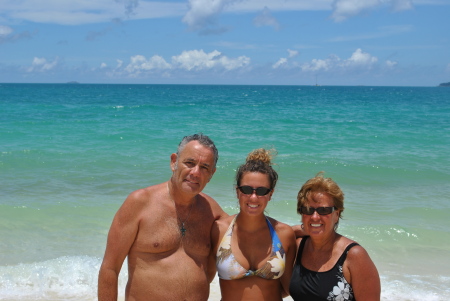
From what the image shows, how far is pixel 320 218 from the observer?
3.24m

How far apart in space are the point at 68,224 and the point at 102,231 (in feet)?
2.17

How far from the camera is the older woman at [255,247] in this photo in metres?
3.37

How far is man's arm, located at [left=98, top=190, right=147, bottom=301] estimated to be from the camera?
339cm

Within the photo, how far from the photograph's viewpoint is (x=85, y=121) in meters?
26.7

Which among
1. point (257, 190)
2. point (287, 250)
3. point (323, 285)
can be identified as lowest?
point (323, 285)

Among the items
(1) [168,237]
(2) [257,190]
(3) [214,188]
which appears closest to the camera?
(2) [257,190]

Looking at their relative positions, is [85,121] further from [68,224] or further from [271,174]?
[271,174]

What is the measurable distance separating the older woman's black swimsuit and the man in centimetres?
70

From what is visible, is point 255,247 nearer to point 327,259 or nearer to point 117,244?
point 327,259

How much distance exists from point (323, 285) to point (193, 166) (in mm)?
1098

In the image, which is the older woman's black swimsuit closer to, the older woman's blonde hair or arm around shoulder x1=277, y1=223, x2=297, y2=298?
arm around shoulder x1=277, y1=223, x2=297, y2=298

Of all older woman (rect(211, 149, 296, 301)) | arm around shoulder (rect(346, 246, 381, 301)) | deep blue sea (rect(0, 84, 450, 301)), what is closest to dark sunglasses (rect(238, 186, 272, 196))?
older woman (rect(211, 149, 296, 301))

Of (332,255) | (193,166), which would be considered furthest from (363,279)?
(193,166)

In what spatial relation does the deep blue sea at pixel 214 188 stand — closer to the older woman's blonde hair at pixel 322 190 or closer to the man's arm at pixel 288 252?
the man's arm at pixel 288 252
